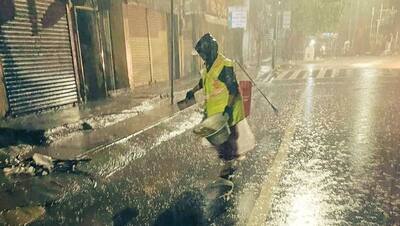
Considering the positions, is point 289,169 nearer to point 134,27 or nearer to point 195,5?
point 134,27

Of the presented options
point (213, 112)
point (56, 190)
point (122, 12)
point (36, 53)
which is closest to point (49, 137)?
point (56, 190)

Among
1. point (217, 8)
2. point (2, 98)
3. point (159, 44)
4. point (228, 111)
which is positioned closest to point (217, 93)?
point (228, 111)

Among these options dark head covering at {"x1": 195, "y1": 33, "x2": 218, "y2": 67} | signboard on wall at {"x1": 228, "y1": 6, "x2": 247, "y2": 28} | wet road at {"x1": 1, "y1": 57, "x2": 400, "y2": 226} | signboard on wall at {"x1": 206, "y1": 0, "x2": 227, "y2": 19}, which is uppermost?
signboard on wall at {"x1": 206, "y1": 0, "x2": 227, "y2": 19}

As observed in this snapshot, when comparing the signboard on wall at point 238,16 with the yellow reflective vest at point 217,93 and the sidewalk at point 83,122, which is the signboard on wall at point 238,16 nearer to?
the sidewalk at point 83,122

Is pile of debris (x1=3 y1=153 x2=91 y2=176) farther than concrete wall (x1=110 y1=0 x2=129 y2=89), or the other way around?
concrete wall (x1=110 y1=0 x2=129 y2=89)

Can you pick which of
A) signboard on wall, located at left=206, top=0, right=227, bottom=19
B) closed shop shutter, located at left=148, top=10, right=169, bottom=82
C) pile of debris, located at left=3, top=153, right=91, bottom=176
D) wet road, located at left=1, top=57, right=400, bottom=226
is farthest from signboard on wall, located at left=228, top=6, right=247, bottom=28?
pile of debris, located at left=3, top=153, right=91, bottom=176

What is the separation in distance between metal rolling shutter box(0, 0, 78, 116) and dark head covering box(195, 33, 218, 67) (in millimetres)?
6034

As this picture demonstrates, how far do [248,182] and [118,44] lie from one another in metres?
9.37

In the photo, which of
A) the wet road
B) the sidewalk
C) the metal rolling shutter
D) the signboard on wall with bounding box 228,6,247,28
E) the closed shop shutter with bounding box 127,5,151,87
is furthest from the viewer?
the signboard on wall with bounding box 228,6,247,28

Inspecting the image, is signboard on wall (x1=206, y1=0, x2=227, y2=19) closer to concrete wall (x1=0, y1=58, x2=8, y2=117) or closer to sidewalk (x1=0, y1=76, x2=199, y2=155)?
sidewalk (x1=0, y1=76, x2=199, y2=155)

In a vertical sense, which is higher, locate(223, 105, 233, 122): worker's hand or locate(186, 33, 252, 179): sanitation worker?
locate(186, 33, 252, 179): sanitation worker

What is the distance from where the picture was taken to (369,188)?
14.0ft

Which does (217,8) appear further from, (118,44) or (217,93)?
(217,93)

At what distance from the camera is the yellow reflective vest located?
4.13 meters
